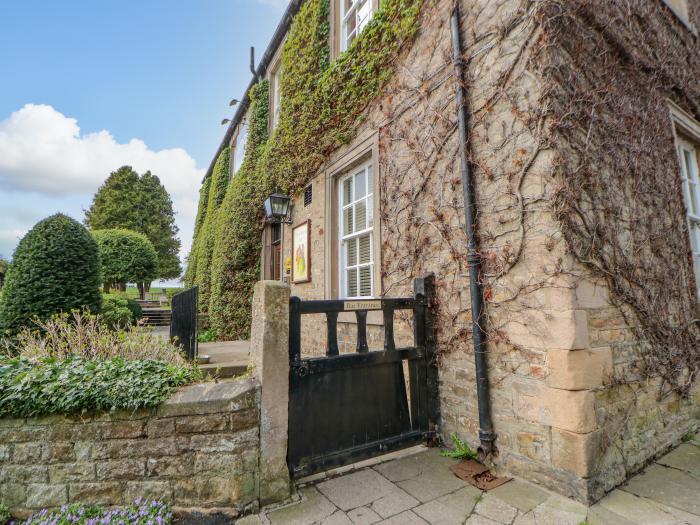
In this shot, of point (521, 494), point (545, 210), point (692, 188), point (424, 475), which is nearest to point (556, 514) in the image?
point (521, 494)

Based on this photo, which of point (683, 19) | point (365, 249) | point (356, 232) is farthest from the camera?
point (356, 232)

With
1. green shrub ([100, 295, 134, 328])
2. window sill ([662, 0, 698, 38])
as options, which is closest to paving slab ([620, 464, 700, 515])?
window sill ([662, 0, 698, 38])

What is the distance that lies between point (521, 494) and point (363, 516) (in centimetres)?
114

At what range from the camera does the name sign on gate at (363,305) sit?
9.43ft

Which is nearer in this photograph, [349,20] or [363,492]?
[363,492]

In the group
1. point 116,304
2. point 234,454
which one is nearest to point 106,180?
point 116,304

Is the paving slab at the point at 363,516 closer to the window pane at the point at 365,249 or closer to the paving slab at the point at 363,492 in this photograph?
the paving slab at the point at 363,492

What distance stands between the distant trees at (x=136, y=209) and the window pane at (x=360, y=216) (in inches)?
1225

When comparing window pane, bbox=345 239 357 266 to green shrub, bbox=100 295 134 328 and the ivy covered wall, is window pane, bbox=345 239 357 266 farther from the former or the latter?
green shrub, bbox=100 295 134 328

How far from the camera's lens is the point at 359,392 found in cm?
286

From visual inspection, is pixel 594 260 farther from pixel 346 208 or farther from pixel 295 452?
pixel 346 208

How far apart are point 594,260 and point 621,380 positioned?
3.29 feet

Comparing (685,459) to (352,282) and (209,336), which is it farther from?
(209,336)

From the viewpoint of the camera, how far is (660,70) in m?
3.63
